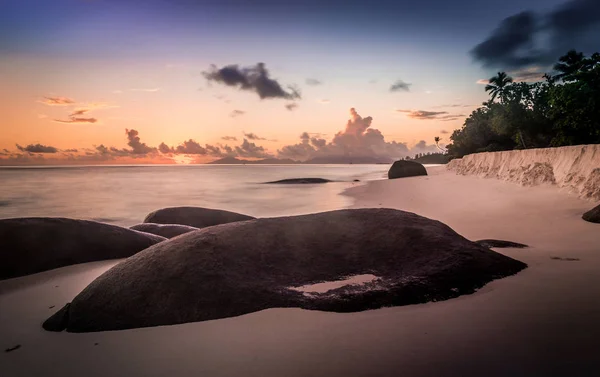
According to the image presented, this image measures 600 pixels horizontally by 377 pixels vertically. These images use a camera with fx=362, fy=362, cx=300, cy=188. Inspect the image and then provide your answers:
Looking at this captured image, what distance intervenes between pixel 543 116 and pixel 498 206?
35583mm

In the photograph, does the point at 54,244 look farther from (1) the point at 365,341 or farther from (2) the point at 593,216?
(2) the point at 593,216

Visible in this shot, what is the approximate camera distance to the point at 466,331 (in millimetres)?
2355

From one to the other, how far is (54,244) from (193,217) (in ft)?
14.7

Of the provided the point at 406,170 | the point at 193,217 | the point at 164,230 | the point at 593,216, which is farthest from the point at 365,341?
the point at 406,170

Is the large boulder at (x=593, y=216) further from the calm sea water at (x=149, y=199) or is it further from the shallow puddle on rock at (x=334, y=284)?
the calm sea water at (x=149, y=199)

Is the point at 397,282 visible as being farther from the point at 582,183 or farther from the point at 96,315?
the point at 582,183

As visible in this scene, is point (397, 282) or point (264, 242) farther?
point (264, 242)

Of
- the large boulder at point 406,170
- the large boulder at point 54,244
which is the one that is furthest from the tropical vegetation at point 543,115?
the large boulder at point 54,244

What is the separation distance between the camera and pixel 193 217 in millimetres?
9500

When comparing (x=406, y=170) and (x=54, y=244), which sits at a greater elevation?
(x=406, y=170)

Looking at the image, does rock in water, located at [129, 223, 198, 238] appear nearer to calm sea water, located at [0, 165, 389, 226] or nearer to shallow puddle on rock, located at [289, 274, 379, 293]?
shallow puddle on rock, located at [289, 274, 379, 293]

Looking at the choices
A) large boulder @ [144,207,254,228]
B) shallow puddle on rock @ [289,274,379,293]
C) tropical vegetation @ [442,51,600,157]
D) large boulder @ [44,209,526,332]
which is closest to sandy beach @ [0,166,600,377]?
large boulder @ [44,209,526,332]

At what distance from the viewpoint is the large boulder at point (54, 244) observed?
15.6ft

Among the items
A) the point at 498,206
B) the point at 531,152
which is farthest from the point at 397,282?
the point at 531,152
